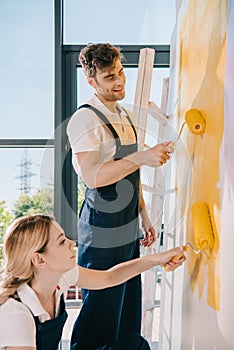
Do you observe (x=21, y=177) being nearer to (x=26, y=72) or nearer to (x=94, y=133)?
(x=26, y=72)

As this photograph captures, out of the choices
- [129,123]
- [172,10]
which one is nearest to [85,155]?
[129,123]

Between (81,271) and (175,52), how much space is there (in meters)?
1.15

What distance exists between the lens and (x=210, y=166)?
71.5 inches

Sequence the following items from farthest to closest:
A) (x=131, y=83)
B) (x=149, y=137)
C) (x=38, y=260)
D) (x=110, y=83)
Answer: (x=131, y=83) → (x=149, y=137) → (x=110, y=83) → (x=38, y=260)

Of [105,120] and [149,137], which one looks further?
[149,137]

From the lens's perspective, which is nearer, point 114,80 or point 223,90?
point 223,90

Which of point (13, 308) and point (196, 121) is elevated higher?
point (196, 121)

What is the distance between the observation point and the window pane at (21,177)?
3.31 meters

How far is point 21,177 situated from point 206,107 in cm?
166

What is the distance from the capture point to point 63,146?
331 cm

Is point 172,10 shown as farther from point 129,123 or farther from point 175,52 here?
point 129,123

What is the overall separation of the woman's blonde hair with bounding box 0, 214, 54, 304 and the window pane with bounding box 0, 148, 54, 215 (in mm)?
1371

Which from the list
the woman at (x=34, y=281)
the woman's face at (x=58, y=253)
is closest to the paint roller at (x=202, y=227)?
the woman at (x=34, y=281)

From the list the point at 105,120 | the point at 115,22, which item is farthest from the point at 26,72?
the point at 105,120
